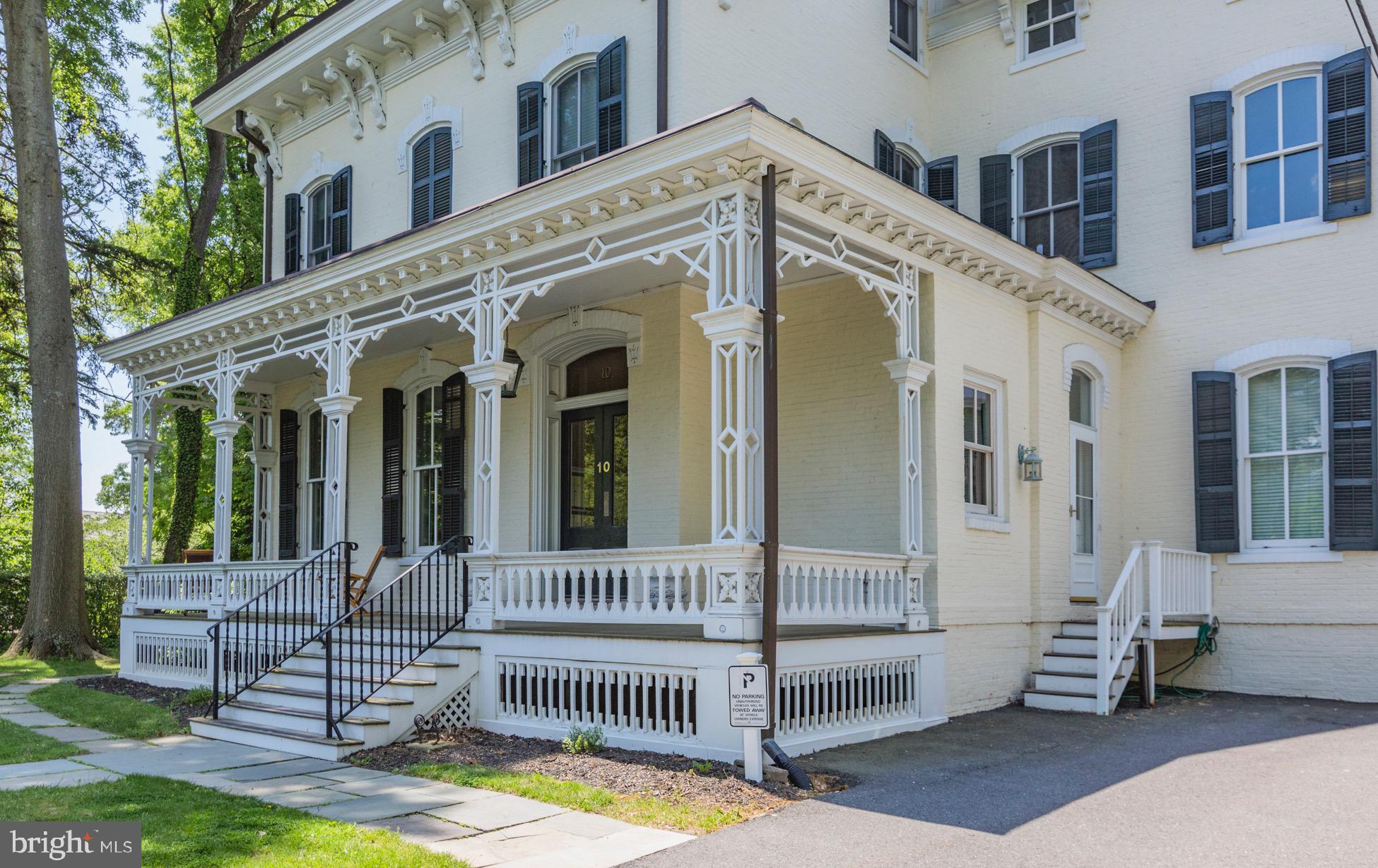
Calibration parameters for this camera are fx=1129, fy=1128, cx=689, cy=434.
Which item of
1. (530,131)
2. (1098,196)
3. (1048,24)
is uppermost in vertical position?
(1048,24)

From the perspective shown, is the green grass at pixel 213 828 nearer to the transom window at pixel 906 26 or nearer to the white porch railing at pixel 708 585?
the white porch railing at pixel 708 585

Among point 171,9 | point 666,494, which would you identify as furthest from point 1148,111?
point 171,9

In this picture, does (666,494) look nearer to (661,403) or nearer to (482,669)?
(661,403)

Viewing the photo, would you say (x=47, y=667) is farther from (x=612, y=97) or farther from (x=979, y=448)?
(x=979, y=448)

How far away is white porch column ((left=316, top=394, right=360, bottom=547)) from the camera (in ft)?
38.6

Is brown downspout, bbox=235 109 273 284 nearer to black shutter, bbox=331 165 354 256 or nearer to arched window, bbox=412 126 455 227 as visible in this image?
black shutter, bbox=331 165 354 256

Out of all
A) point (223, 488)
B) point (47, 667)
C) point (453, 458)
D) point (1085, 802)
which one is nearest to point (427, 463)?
point (453, 458)

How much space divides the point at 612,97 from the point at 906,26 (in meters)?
5.61

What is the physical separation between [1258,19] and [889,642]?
9.00m

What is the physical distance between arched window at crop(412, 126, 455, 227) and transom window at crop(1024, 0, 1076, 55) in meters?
7.79

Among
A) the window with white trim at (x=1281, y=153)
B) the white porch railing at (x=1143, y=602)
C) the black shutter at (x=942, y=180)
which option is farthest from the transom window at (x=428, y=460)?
the window with white trim at (x=1281, y=153)

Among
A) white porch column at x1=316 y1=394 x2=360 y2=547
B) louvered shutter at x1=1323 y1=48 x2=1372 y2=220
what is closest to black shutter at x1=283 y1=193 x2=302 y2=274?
white porch column at x1=316 y1=394 x2=360 y2=547

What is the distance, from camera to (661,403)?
11.7 m

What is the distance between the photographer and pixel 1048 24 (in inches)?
589
